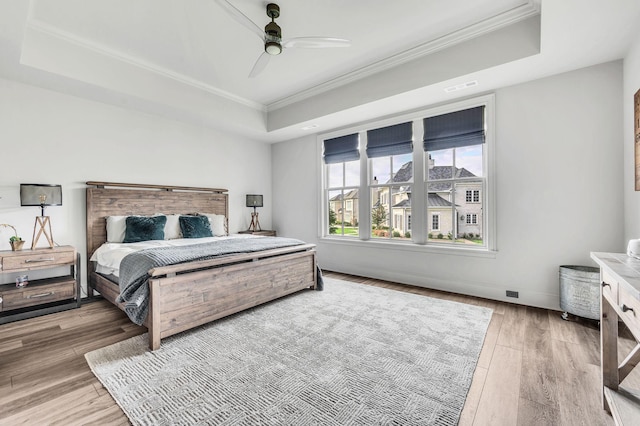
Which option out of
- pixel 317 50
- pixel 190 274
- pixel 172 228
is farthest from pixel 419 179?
pixel 172 228

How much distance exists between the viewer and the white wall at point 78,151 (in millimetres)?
3199

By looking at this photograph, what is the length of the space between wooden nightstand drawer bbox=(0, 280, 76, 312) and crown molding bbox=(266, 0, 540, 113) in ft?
12.8

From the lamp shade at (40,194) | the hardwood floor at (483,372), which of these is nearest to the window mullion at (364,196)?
the hardwood floor at (483,372)

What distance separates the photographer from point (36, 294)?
2.99 metres

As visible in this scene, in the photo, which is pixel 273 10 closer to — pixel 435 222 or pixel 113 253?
pixel 113 253

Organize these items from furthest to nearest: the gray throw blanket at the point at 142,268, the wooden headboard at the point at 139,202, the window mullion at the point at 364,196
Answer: the window mullion at the point at 364,196 < the wooden headboard at the point at 139,202 < the gray throw blanket at the point at 142,268

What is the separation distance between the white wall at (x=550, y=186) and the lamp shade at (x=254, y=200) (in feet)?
10.7

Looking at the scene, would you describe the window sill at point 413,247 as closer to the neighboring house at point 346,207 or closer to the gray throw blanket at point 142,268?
the neighboring house at point 346,207

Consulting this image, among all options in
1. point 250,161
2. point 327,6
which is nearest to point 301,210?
point 250,161

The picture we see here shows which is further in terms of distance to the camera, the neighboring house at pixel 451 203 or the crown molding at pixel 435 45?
the neighboring house at pixel 451 203

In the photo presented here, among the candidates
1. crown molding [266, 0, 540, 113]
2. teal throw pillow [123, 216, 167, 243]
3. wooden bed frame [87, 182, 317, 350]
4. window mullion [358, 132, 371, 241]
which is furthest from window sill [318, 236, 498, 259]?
teal throw pillow [123, 216, 167, 243]

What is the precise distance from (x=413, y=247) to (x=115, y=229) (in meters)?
4.06

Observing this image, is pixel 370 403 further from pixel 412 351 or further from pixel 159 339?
pixel 159 339

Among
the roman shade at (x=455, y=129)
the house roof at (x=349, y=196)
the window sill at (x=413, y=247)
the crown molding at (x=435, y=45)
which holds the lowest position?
the window sill at (x=413, y=247)
